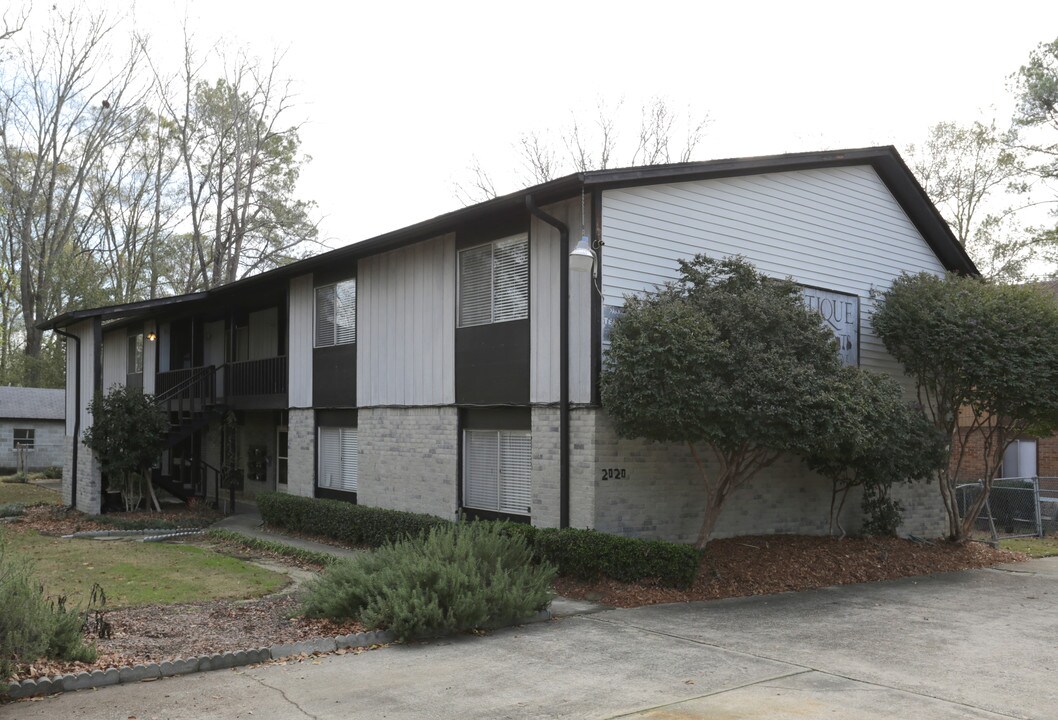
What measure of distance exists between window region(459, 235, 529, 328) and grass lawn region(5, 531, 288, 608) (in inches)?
198

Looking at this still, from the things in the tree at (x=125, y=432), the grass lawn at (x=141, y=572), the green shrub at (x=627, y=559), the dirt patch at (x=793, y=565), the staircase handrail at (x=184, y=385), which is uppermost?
the staircase handrail at (x=184, y=385)

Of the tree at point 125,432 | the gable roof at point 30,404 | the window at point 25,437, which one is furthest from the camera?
the window at point 25,437

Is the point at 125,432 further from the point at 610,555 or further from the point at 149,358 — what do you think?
the point at 610,555

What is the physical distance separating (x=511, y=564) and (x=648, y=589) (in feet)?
6.22

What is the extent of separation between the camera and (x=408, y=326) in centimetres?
1633

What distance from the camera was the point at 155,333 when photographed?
25938 millimetres

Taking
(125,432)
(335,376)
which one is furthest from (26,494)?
(335,376)

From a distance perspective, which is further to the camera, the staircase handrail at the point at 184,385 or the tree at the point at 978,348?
the staircase handrail at the point at 184,385

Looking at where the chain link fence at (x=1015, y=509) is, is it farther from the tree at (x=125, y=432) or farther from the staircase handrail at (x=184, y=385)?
the tree at (x=125, y=432)

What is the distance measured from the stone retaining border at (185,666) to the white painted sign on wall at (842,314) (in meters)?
9.67

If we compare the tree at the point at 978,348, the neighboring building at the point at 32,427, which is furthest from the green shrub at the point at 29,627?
the neighboring building at the point at 32,427

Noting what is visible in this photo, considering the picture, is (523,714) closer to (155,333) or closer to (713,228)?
(713,228)

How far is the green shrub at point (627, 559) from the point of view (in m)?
11.0

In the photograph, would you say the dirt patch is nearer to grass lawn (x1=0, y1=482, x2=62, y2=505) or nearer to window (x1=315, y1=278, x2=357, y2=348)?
window (x1=315, y1=278, x2=357, y2=348)
